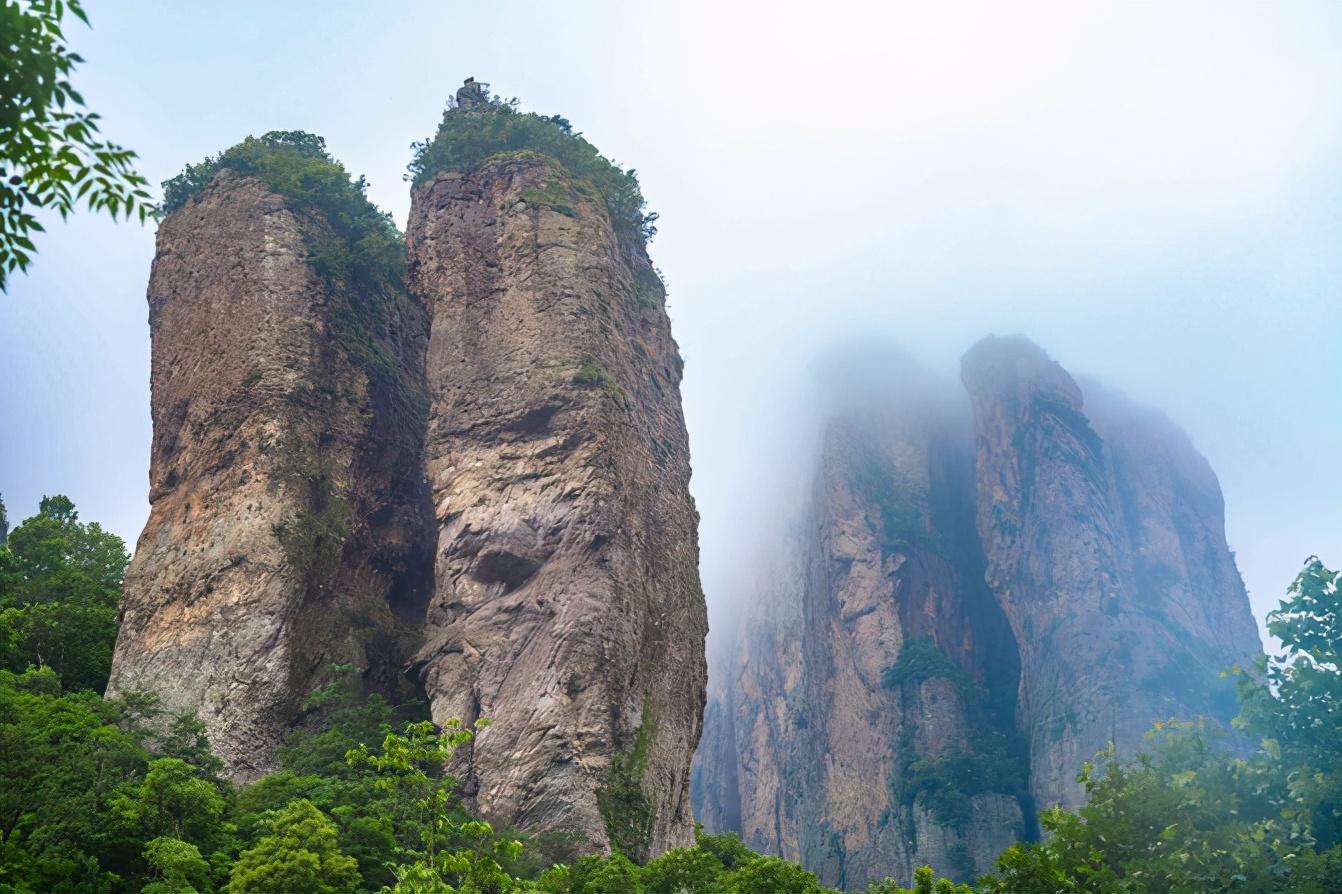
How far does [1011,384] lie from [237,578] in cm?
7323

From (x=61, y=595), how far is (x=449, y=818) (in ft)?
70.9

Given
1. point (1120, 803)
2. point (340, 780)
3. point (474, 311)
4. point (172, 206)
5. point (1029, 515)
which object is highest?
point (1029, 515)

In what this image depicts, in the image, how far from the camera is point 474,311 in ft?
110

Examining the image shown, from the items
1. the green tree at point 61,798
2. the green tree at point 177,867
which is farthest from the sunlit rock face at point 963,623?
the green tree at point 177,867

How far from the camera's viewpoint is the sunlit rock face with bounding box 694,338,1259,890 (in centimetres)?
7400

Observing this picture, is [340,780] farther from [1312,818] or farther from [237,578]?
[1312,818]

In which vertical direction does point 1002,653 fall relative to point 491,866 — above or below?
above

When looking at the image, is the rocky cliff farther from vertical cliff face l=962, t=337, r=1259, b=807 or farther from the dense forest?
vertical cliff face l=962, t=337, r=1259, b=807

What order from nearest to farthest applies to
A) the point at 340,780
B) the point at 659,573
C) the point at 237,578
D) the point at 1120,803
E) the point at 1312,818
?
1. the point at 1312,818
2. the point at 1120,803
3. the point at 340,780
4. the point at 237,578
5. the point at 659,573

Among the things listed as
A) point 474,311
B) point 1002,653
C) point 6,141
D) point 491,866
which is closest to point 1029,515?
point 1002,653

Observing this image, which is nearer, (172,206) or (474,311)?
(474,311)

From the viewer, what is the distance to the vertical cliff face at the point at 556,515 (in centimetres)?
2581

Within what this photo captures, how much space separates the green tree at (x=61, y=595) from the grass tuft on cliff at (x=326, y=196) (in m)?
9.76

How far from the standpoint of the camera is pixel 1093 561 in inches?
3223
